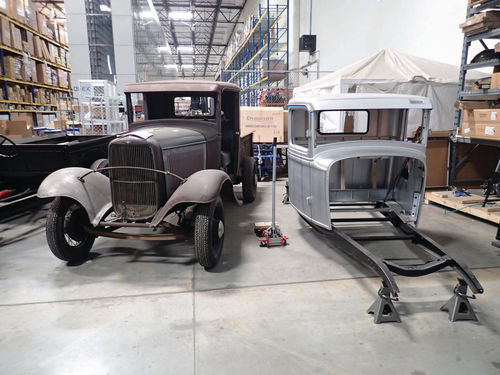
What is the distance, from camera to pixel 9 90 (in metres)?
10.3

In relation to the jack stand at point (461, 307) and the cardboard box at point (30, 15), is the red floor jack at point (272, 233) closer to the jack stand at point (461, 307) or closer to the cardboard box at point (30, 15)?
the jack stand at point (461, 307)

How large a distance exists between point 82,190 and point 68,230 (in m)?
0.42

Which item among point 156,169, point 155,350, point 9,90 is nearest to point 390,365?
point 155,350

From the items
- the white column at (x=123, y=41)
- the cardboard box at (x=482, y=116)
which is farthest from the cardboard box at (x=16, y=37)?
the cardboard box at (x=482, y=116)

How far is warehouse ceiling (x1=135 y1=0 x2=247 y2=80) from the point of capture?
1590 centimetres

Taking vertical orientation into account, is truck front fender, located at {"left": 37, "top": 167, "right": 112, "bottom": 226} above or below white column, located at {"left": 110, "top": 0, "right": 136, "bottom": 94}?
below

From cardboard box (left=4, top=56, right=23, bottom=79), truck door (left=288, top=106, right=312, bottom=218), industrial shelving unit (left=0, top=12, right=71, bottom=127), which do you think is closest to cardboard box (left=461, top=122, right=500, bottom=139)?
truck door (left=288, top=106, right=312, bottom=218)

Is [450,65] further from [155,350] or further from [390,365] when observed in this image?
[155,350]

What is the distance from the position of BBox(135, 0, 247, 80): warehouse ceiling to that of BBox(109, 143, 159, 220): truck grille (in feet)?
35.5

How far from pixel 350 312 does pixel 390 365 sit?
561 millimetres

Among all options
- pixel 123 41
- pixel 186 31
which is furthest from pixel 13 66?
pixel 186 31

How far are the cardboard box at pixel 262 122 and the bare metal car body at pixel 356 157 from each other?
10.9ft

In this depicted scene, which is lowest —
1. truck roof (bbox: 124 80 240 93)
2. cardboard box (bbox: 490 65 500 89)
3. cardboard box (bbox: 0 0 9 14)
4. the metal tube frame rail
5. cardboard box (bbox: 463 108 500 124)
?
the metal tube frame rail

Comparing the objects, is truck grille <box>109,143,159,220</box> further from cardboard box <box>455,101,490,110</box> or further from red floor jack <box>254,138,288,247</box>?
cardboard box <box>455,101,490,110</box>
